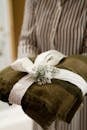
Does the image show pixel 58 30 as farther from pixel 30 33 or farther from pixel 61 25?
pixel 30 33

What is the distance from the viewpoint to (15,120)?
1.97m

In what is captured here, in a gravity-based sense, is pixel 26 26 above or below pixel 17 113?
above

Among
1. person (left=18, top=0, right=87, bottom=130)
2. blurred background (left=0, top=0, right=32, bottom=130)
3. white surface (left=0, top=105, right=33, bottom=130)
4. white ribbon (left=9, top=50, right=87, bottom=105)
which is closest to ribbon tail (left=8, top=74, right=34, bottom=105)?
white ribbon (left=9, top=50, right=87, bottom=105)

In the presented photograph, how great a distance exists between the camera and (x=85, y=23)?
1074 mm

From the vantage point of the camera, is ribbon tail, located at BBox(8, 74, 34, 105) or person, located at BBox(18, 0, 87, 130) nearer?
ribbon tail, located at BBox(8, 74, 34, 105)

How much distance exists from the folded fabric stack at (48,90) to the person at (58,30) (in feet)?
0.52

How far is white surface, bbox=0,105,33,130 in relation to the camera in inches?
74.7

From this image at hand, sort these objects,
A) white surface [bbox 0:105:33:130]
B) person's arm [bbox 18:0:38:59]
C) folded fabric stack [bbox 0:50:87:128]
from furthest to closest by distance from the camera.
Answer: white surface [bbox 0:105:33:130] < person's arm [bbox 18:0:38:59] < folded fabric stack [bbox 0:50:87:128]

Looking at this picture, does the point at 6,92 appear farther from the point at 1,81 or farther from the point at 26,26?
the point at 26,26

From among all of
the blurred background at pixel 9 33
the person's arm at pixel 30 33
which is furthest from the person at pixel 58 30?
the blurred background at pixel 9 33

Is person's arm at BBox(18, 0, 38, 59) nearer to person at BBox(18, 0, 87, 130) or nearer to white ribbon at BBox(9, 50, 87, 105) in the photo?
person at BBox(18, 0, 87, 130)

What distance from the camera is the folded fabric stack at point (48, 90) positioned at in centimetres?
82

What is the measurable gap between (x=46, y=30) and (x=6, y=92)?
14.5 inches

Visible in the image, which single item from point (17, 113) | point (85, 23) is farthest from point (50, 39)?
point (17, 113)
